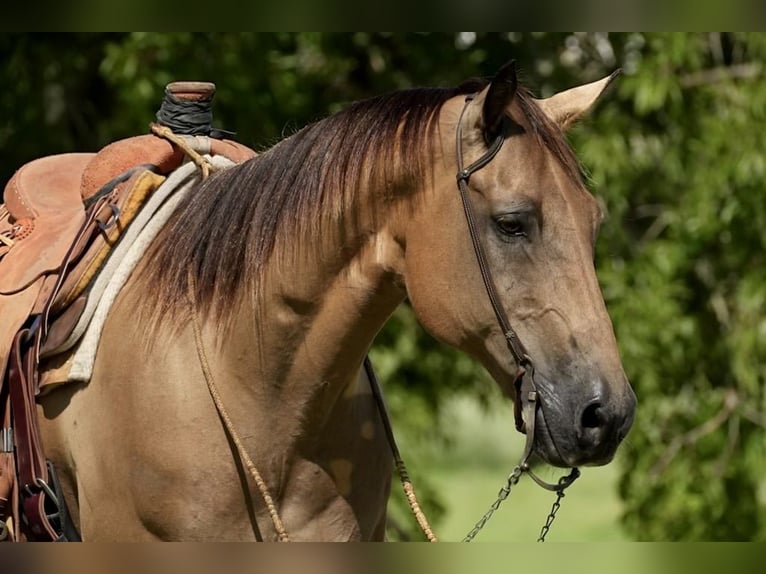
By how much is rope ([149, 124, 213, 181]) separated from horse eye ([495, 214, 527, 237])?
2.52ft

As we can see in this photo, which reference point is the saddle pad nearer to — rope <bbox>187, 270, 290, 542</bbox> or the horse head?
rope <bbox>187, 270, 290, 542</bbox>

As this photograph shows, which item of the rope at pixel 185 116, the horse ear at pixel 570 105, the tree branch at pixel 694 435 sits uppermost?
the rope at pixel 185 116

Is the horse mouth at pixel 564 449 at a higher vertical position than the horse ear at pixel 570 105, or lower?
lower

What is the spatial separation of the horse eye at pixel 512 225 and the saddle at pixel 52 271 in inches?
32.7

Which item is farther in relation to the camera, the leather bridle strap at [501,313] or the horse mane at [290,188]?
the horse mane at [290,188]

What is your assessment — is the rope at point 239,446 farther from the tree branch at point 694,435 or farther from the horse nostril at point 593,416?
the tree branch at point 694,435

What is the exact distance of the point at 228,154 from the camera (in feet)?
8.59

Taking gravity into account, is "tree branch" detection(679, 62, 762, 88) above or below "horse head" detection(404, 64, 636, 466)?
below

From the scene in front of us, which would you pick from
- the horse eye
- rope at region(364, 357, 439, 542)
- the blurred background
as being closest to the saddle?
rope at region(364, 357, 439, 542)

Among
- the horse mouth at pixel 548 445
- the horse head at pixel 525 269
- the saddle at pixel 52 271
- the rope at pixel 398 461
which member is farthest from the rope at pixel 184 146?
the horse mouth at pixel 548 445

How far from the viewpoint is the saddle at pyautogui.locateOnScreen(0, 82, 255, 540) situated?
2.29 metres

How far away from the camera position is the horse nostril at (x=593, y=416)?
1.81m

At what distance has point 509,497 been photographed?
11.6 meters

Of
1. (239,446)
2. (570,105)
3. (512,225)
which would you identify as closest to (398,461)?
(239,446)
